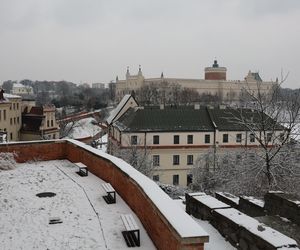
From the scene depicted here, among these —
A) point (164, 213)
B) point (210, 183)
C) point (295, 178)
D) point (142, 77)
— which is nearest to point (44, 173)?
point (164, 213)

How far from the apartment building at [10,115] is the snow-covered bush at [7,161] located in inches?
1194

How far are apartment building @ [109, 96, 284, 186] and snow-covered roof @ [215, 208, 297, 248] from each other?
27904mm

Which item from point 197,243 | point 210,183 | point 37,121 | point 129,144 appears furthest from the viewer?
point 37,121

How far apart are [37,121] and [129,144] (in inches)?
689

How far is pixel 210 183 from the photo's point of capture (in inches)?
1110

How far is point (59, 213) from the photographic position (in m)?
9.07

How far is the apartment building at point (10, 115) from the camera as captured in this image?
1741 inches

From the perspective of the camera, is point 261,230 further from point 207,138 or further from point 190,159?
point 207,138

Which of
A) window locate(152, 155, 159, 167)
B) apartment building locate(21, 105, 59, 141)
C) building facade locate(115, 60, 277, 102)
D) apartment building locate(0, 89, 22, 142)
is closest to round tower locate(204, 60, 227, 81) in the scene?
building facade locate(115, 60, 277, 102)

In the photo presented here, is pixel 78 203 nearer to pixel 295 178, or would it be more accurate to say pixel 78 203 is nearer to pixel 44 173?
pixel 44 173

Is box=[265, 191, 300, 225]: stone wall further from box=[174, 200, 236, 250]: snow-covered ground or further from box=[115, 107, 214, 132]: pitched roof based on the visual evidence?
box=[115, 107, 214, 132]: pitched roof

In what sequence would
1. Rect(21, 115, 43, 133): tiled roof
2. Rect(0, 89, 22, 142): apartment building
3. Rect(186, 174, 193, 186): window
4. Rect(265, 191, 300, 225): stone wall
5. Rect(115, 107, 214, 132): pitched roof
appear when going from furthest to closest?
Rect(21, 115, 43, 133): tiled roof < Rect(0, 89, 22, 142): apartment building < Rect(115, 107, 214, 132): pitched roof < Rect(186, 174, 193, 186): window < Rect(265, 191, 300, 225): stone wall

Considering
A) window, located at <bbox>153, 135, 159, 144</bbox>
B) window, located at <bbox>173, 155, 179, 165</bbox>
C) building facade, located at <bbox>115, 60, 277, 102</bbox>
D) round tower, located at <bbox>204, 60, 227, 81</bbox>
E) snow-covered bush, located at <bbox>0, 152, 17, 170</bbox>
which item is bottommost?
window, located at <bbox>173, 155, 179, 165</bbox>

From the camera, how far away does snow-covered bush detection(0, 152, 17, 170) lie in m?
13.8
